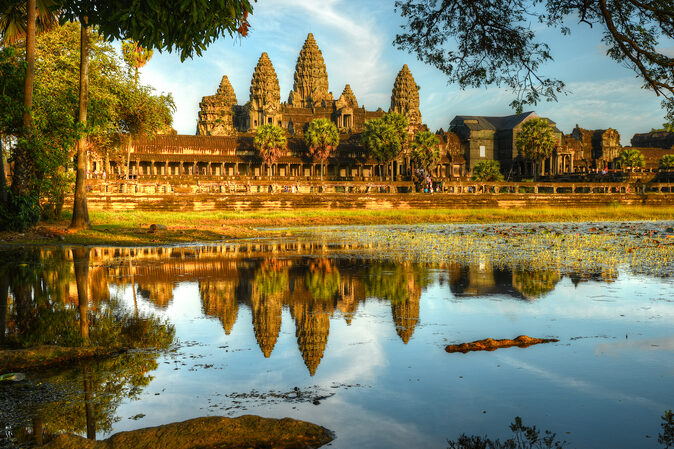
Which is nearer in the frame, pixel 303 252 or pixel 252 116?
pixel 303 252

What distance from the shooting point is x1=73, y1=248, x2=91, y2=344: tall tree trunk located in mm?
6598

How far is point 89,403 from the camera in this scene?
416 centimetres

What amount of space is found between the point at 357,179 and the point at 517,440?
7680 centimetres

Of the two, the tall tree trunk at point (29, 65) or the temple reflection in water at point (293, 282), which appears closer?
the temple reflection in water at point (293, 282)

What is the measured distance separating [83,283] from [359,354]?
6264 millimetres

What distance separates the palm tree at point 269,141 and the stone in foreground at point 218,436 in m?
79.2

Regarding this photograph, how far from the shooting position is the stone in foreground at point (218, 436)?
3.38 metres

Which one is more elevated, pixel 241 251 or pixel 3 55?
pixel 3 55

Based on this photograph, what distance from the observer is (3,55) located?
18828 mm

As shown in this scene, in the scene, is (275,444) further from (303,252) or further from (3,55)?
(3,55)

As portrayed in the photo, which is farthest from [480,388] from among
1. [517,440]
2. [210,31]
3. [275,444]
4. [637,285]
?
[637,285]

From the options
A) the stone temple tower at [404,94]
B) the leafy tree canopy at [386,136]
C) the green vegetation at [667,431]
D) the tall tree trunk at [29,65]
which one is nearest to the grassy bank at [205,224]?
the tall tree trunk at [29,65]

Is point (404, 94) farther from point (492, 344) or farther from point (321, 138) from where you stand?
point (492, 344)

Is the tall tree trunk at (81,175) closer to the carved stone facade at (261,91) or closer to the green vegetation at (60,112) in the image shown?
the green vegetation at (60,112)
